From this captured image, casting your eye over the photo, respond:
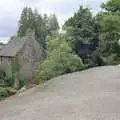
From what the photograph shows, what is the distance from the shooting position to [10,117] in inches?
430

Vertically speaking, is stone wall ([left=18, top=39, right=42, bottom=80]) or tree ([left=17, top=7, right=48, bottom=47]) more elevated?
tree ([left=17, top=7, right=48, bottom=47])

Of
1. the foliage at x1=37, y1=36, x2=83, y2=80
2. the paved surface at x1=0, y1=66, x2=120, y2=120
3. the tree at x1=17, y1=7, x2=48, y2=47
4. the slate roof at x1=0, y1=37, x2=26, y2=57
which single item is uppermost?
the tree at x1=17, y1=7, x2=48, y2=47

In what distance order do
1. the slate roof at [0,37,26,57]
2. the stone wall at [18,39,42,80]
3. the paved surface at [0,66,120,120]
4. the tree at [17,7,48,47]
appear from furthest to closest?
the tree at [17,7,48,47], the slate roof at [0,37,26,57], the stone wall at [18,39,42,80], the paved surface at [0,66,120,120]

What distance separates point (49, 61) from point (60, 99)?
14069 millimetres

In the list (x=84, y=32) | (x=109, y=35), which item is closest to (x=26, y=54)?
(x=109, y=35)

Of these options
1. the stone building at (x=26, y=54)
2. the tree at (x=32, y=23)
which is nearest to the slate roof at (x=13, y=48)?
the stone building at (x=26, y=54)

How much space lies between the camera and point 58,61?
27.7 meters

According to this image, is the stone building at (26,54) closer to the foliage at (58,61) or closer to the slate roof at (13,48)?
the slate roof at (13,48)

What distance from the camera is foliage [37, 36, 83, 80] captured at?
89.6 ft

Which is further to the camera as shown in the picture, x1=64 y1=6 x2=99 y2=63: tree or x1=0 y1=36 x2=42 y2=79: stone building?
x1=0 y1=36 x2=42 y2=79: stone building

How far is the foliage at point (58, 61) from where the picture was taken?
89.6 ft

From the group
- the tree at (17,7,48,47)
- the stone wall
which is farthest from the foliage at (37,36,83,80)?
the tree at (17,7,48,47)

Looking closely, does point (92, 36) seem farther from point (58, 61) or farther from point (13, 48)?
point (13, 48)

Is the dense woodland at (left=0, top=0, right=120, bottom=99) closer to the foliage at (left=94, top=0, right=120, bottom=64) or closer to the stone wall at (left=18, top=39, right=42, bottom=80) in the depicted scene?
the foliage at (left=94, top=0, right=120, bottom=64)
